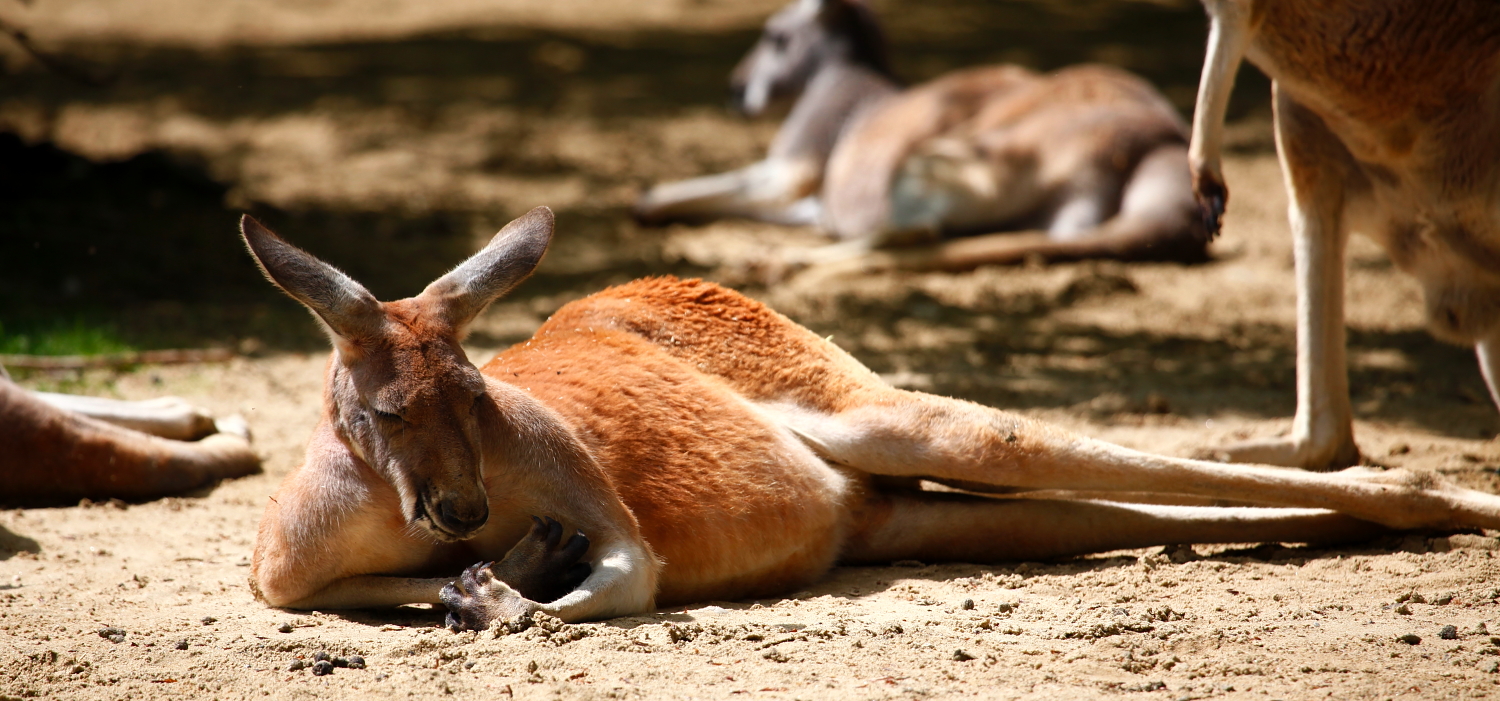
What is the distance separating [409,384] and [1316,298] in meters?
2.81

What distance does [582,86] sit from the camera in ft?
37.2

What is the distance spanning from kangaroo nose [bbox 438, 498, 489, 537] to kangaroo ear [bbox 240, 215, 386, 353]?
408 mm

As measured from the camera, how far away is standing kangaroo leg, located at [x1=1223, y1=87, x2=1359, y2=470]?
4.04 meters

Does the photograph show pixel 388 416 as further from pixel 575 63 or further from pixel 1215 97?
pixel 575 63

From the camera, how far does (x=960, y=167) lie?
755cm

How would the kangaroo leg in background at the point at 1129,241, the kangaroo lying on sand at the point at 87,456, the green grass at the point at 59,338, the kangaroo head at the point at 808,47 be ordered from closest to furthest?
1. the kangaroo lying on sand at the point at 87,456
2. the green grass at the point at 59,338
3. the kangaroo leg in background at the point at 1129,241
4. the kangaroo head at the point at 808,47

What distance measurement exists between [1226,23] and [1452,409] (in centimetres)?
207

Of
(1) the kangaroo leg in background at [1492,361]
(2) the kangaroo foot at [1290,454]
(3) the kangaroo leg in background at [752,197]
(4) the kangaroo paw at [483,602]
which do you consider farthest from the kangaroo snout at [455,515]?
(3) the kangaroo leg in background at [752,197]

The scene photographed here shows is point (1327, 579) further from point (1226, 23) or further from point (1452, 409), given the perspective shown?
point (1452, 409)

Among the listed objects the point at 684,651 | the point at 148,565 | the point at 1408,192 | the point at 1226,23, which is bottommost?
the point at 148,565

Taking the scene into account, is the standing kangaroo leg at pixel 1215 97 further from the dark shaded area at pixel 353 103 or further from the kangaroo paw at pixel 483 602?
the dark shaded area at pixel 353 103

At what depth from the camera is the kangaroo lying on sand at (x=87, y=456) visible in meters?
4.01

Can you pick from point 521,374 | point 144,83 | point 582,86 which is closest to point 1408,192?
point 521,374

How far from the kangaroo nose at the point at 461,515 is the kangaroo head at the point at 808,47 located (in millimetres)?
7149
